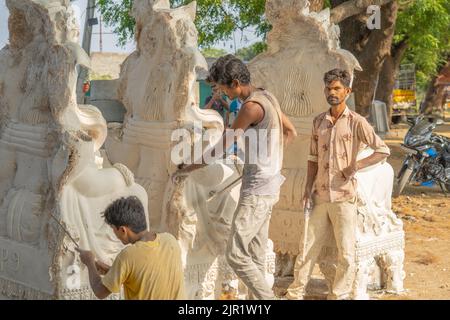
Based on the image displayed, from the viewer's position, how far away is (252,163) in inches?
189

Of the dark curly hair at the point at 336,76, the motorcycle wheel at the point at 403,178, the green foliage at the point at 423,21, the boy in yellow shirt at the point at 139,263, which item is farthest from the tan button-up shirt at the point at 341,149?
the green foliage at the point at 423,21

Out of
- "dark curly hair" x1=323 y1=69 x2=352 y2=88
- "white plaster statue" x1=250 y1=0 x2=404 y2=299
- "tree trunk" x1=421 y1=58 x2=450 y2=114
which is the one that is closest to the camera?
"dark curly hair" x1=323 y1=69 x2=352 y2=88

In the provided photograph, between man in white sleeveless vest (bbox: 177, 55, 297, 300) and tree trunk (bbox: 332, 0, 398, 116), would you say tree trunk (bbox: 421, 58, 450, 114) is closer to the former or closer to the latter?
tree trunk (bbox: 332, 0, 398, 116)

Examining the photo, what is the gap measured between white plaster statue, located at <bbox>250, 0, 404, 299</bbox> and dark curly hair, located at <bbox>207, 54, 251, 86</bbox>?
5.36ft

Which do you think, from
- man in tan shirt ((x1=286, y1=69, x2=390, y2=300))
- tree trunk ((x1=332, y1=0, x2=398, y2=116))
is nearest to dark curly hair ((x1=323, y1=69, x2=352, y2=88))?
man in tan shirt ((x1=286, y1=69, x2=390, y2=300))

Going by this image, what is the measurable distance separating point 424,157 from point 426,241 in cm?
304

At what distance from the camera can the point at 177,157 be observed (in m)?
5.35

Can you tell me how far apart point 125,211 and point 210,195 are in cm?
204

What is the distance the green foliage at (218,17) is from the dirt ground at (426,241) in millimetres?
4484

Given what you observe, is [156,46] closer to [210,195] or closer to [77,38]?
[77,38]

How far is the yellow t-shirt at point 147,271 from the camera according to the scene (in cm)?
337

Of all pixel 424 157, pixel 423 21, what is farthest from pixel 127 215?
pixel 423 21

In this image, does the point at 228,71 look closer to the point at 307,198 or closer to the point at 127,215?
the point at 307,198

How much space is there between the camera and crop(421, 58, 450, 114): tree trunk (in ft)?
93.4
